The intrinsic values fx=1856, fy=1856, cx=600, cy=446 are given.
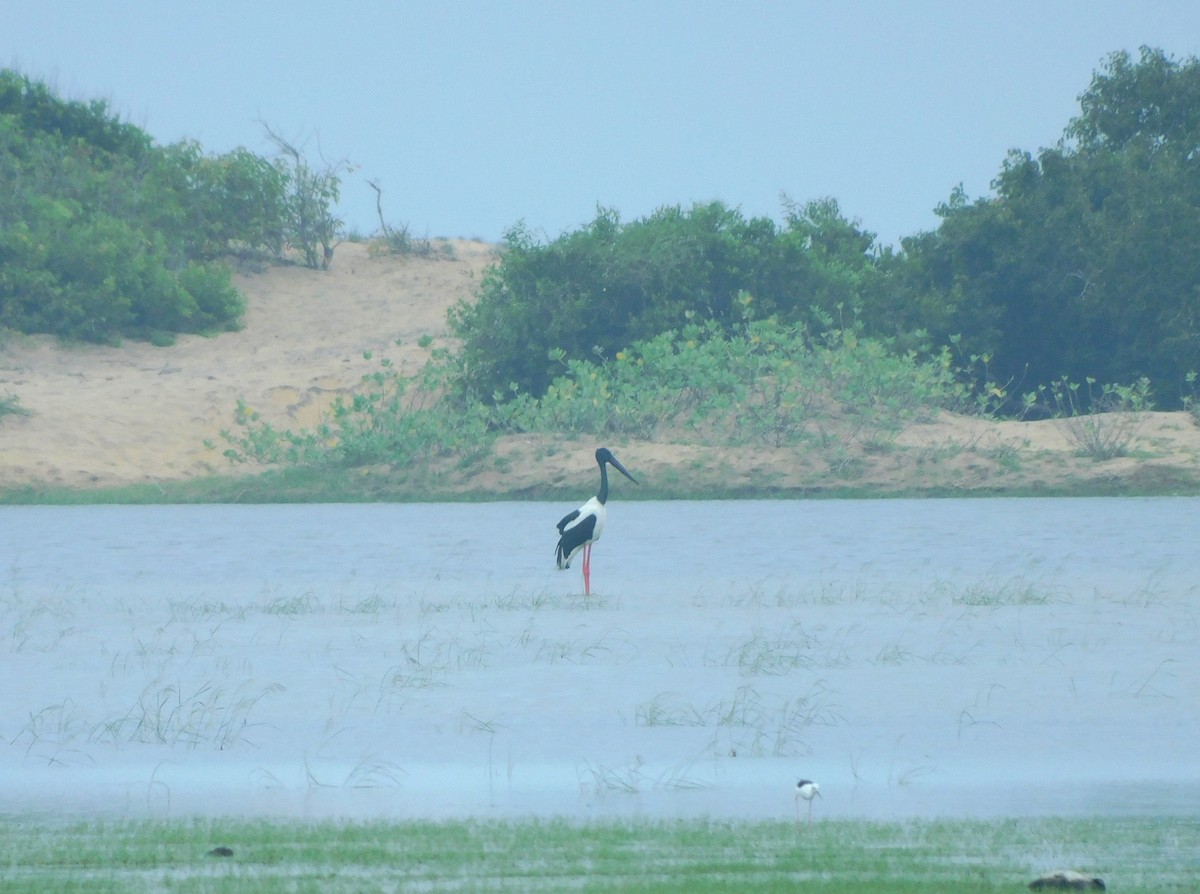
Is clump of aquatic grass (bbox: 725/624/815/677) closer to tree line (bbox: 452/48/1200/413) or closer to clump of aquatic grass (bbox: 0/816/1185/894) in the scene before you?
clump of aquatic grass (bbox: 0/816/1185/894)

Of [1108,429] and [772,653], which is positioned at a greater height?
[1108,429]

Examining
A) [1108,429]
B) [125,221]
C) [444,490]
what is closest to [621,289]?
[444,490]

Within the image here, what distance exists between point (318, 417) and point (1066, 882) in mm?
29854

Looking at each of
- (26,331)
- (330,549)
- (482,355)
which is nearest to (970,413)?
(482,355)

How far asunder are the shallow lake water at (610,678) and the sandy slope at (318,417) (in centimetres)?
A: 606

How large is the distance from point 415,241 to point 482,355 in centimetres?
1719

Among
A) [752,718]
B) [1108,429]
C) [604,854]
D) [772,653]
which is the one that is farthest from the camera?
[1108,429]

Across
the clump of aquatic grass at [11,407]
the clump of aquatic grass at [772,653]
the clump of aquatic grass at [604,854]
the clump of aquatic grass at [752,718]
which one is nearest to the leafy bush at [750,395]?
the clump of aquatic grass at [11,407]

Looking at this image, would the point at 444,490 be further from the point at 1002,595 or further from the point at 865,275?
the point at 1002,595

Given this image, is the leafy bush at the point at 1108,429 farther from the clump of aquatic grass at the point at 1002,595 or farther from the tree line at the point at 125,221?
the tree line at the point at 125,221

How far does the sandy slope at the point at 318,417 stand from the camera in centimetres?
2602

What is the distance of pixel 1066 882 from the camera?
5129 mm

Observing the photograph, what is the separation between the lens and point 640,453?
87.6 feet

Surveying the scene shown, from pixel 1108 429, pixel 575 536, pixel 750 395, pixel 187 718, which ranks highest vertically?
pixel 750 395
